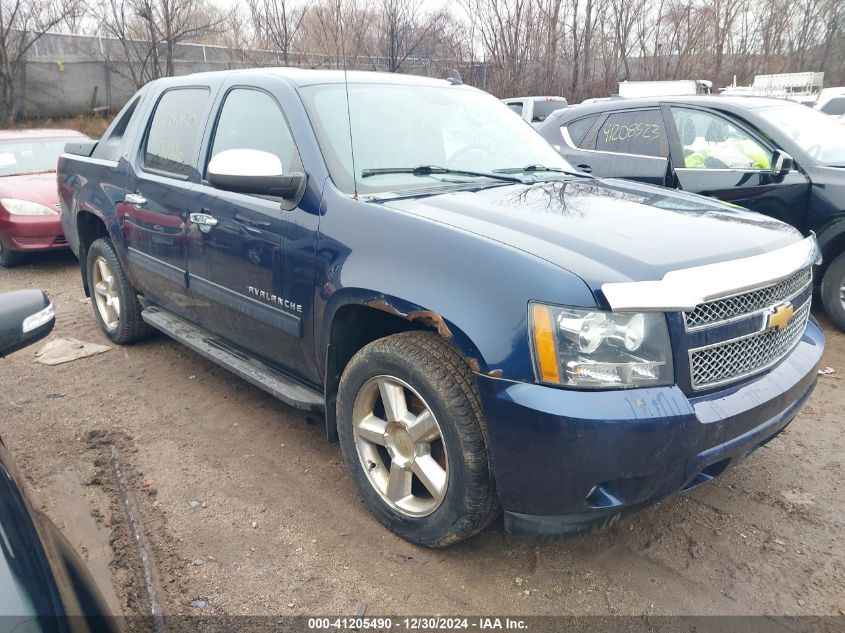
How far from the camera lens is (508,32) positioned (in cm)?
2150

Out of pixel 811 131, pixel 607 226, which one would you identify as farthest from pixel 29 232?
pixel 811 131

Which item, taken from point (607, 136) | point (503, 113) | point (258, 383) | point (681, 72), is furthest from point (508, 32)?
point (258, 383)

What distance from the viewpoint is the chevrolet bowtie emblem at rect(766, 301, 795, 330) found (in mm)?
2401

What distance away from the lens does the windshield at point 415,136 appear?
9.91ft

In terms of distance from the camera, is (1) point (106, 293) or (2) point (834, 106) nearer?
(1) point (106, 293)

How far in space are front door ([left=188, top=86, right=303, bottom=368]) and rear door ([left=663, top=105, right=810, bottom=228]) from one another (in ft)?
12.1

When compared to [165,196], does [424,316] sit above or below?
below

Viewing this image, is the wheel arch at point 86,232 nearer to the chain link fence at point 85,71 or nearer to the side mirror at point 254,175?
the side mirror at point 254,175

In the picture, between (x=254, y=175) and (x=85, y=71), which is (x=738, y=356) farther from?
(x=85, y=71)

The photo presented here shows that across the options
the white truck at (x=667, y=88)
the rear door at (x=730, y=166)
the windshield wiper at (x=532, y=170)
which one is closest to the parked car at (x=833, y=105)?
the white truck at (x=667, y=88)

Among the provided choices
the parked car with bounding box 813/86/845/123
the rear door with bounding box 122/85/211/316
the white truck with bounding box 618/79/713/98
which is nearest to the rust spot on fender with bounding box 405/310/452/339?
the rear door with bounding box 122/85/211/316

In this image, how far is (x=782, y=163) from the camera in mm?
5137

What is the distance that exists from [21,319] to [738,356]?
7.51ft

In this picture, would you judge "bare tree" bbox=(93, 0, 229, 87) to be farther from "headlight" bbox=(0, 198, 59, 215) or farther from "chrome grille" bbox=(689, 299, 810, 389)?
"chrome grille" bbox=(689, 299, 810, 389)
